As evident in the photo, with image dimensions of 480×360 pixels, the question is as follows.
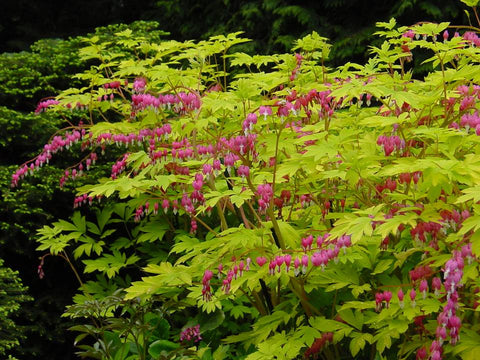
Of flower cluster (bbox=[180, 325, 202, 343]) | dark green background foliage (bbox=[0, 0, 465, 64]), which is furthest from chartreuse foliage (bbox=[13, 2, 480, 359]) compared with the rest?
dark green background foliage (bbox=[0, 0, 465, 64])

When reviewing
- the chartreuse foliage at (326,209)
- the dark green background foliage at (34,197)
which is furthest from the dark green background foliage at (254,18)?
the chartreuse foliage at (326,209)

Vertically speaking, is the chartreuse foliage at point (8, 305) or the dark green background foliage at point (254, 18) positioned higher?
the dark green background foliage at point (254, 18)

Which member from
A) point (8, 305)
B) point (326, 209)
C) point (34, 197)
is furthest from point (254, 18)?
point (326, 209)

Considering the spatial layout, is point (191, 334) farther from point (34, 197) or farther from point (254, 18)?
point (254, 18)

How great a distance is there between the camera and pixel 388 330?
9.97 feet

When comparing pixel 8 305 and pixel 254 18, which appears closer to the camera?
pixel 8 305

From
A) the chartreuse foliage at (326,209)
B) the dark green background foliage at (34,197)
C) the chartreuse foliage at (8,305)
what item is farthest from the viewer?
the dark green background foliage at (34,197)

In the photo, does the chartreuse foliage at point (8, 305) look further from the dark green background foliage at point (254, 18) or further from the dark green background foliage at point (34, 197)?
the dark green background foliage at point (254, 18)

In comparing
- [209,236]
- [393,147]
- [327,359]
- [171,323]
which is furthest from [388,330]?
[171,323]

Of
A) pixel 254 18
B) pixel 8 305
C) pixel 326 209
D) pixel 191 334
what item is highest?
pixel 254 18

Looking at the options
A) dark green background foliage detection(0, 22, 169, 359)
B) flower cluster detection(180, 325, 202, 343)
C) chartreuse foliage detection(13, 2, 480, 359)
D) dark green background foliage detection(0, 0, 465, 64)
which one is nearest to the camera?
chartreuse foliage detection(13, 2, 480, 359)

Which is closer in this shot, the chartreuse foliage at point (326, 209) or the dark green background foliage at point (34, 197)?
the chartreuse foliage at point (326, 209)

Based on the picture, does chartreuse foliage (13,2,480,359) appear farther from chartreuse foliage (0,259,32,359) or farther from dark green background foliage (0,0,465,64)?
dark green background foliage (0,0,465,64)

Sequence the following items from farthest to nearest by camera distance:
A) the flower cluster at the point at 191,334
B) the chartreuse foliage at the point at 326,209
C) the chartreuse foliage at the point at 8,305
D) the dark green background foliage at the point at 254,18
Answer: the dark green background foliage at the point at 254,18
the chartreuse foliage at the point at 8,305
the flower cluster at the point at 191,334
the chartreuse foliage at the point at 326,209
